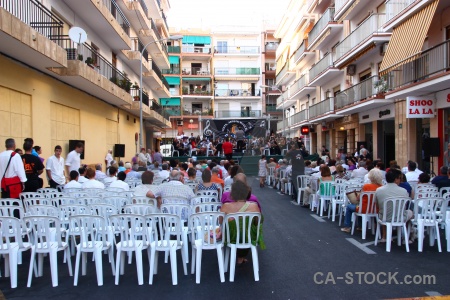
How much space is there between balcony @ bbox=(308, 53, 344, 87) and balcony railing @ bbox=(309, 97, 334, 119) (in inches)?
72.6

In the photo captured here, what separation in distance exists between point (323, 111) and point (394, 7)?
467 inches

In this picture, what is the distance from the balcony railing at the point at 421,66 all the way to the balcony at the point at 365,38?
2852 mm

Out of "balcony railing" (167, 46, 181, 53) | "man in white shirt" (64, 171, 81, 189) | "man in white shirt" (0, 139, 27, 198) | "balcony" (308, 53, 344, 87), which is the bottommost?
"man in white shirt" (64, 171, 81, 189)

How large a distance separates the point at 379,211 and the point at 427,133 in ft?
36.3

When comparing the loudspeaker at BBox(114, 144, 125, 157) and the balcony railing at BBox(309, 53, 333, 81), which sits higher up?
the balcony railing at BBox(309, 53, 333, 81)

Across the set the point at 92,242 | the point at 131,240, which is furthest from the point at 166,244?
the point at 92,242

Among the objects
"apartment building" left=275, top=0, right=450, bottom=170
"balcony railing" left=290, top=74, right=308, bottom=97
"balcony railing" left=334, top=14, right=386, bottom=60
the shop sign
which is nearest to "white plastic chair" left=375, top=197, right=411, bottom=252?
"apartment building" left=275, top=0, right=450, bottom=170

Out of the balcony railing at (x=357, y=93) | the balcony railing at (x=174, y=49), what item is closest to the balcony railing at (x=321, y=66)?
the balcony railing at (x=357, y=93)

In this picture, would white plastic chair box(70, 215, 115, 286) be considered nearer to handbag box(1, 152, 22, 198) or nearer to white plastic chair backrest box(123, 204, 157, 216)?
white plastic chair backrest box(123, 204, 157, 216)

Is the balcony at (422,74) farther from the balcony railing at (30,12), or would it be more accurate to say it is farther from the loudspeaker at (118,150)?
the loudspeaker at (118,150)

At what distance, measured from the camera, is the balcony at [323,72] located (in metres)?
27.4

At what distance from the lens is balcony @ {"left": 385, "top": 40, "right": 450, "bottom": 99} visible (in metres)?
13.3

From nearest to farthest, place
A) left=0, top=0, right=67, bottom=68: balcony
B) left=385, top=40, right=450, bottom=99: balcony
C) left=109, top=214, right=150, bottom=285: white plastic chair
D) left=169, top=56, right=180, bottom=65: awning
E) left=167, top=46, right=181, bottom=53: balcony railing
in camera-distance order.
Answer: left=109, top=214, right=150, bottom=285: white plastic chair
left=0, top=0, right=67, bottom=68: balcony
left=385, top=40, right=450, bottom=99: balcony
left=167, top=46, right=181, bottom=53: balcony railing
left=169, top=56, right=180, bottom=65: awning

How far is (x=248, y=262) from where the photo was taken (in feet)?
21.5
